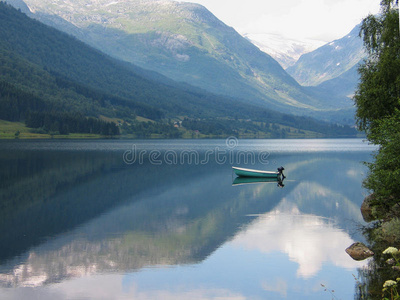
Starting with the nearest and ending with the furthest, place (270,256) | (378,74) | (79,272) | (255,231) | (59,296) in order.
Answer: (59,296) → (79,272) → (270,256) → (255,231) → (378,74)

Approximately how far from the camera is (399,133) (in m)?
30.3

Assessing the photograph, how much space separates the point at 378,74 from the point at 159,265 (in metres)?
26.3

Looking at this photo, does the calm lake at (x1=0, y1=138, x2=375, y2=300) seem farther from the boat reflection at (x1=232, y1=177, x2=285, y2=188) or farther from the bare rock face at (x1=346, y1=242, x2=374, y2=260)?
the boat reflection at (x1=232, y1=177, x2=285, y2=188)

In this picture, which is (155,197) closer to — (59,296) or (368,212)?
(368,212)

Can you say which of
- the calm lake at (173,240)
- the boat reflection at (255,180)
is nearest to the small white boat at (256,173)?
the boat reflection at (255,180)

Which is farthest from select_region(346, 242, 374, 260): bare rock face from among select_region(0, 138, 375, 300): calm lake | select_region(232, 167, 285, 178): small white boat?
select_region(232, 167, 285, 178): small white boat

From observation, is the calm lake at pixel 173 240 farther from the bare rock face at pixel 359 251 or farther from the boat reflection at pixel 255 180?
the boat reflection at pixel 255 180

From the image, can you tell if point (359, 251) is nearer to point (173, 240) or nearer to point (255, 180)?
point (173, 240)

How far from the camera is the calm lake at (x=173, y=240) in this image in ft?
73.3

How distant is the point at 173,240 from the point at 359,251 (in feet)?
38.1

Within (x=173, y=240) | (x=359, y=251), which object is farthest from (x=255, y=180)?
(x=359, y=251)

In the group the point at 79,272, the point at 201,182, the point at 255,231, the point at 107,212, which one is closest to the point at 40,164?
the point at 201,182

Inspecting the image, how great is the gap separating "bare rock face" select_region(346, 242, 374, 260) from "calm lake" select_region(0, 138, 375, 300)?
70 centimetres

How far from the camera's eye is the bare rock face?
88.4 feet
